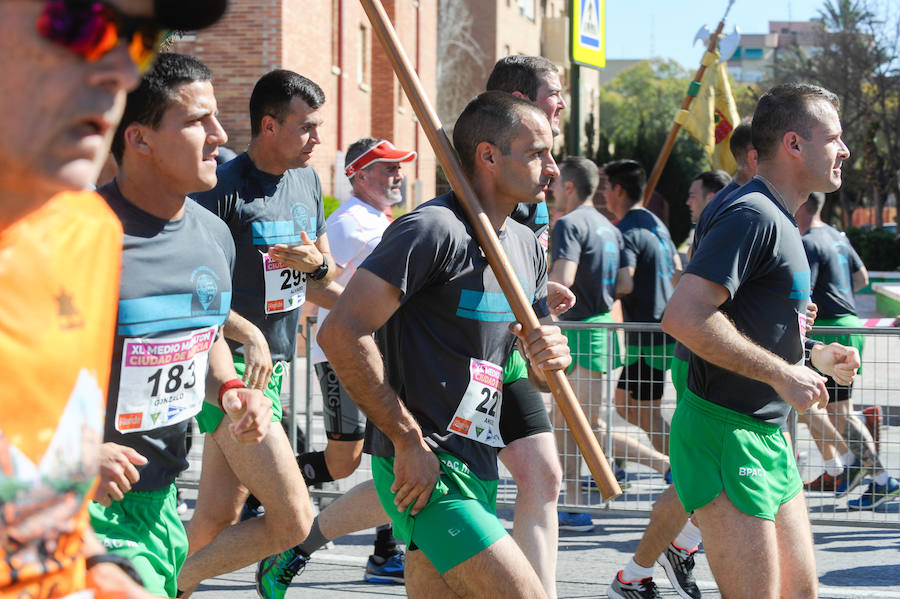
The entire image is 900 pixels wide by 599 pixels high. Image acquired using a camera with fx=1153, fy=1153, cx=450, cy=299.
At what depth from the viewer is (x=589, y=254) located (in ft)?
24.5

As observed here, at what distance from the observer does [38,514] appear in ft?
5.21

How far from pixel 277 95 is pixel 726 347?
247cm

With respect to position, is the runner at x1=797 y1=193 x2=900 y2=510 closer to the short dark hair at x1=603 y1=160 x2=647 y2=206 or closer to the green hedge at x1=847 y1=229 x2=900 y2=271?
the short dark hair at x1=603 y1=160 x2=647 y2=206

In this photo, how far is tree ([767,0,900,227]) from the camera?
122 feet

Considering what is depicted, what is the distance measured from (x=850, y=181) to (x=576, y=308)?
144 ft

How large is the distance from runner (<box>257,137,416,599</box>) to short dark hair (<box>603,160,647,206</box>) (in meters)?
1.82

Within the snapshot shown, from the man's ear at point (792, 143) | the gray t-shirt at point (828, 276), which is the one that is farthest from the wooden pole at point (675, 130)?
the man's ear at point (792, 143)

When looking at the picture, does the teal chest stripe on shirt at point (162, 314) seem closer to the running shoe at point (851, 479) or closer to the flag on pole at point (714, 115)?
the running shoe at point (851, 479)

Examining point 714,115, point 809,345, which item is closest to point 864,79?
point 714,115

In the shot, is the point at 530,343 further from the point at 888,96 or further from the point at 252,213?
the point at 888,96

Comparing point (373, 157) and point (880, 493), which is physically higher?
point (373, 157)

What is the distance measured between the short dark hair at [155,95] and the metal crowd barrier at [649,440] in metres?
3.47

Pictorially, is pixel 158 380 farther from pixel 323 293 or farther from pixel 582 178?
pixel 582 178

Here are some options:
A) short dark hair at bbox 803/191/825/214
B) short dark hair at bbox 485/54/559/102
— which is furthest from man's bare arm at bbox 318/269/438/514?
short dark hair at bbox 803/191/825/214
